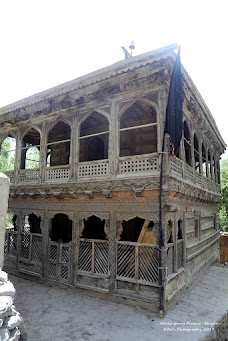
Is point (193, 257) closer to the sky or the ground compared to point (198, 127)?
closer to the ground

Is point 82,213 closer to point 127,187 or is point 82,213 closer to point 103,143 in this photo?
point 127,187

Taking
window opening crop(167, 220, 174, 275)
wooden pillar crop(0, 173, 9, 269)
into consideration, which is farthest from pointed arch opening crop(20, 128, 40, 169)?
wooden pillar crop(0, 173, 9, 269)

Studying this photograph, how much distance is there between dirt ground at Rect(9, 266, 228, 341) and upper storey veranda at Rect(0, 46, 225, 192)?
13.8 feet

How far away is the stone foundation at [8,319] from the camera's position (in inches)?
116

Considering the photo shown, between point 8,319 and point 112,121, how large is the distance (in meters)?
7.04

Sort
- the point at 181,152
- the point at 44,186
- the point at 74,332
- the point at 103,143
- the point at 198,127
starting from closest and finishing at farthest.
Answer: the point at 74,332 < the point at 181,152 < the point at 44,186 < the point at 198,127 < the point at 103,143

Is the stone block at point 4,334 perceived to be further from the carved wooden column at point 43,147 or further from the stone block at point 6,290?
the carved wooden column at point 43,147

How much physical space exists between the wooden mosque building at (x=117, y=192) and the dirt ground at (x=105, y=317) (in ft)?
1.40

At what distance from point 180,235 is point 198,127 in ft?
17.7

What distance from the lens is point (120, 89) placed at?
28.7 ft

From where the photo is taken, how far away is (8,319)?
3.13 m

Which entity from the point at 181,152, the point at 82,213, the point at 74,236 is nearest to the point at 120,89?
the point at 181,152

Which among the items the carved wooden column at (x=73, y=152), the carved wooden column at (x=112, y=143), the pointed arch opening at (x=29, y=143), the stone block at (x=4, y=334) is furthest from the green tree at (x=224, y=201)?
the stone block at (x=4, y=334)

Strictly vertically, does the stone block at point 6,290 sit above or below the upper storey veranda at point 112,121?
below
